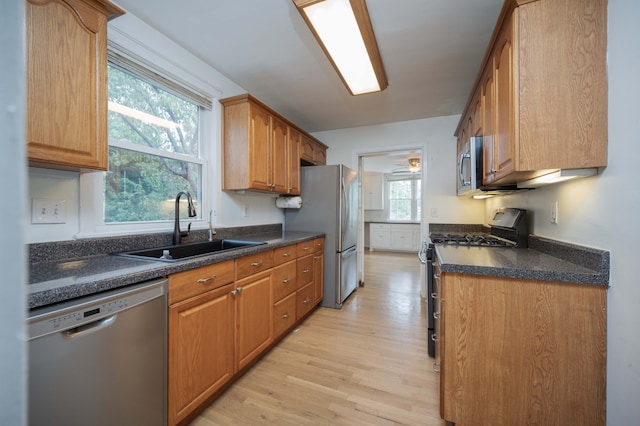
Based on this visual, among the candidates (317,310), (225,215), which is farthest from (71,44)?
(317,310)

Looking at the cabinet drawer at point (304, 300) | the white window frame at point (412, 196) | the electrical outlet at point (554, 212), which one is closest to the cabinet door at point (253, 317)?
the cabinet drawer at point (304, 300)

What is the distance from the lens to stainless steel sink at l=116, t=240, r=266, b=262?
5.16 ft

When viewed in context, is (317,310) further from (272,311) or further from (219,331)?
(219,331)

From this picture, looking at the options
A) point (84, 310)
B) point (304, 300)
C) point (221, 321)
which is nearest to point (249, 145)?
point (221, 321)

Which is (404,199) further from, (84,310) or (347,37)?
(84,310)

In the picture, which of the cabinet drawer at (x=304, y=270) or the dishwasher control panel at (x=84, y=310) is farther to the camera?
the cabinet drawer at (x=304, y=270)

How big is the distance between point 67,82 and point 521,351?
2.35 meters

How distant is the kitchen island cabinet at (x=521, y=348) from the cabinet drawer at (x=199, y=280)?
1.22m

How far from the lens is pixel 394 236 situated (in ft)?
22.2

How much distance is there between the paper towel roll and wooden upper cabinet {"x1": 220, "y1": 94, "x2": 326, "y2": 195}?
1.47 ft

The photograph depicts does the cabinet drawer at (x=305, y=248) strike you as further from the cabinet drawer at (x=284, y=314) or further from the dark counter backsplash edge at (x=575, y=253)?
the dark counter backsplash edge at (x=575, y=253)

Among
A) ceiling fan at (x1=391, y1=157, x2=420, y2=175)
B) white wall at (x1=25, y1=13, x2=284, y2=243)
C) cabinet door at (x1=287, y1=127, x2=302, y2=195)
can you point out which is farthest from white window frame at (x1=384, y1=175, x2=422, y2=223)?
Answer: white wall at (x1=25, y1=13, x2=284, y2=243)

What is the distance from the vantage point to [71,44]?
1.16m

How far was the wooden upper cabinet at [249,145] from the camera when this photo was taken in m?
2.32
